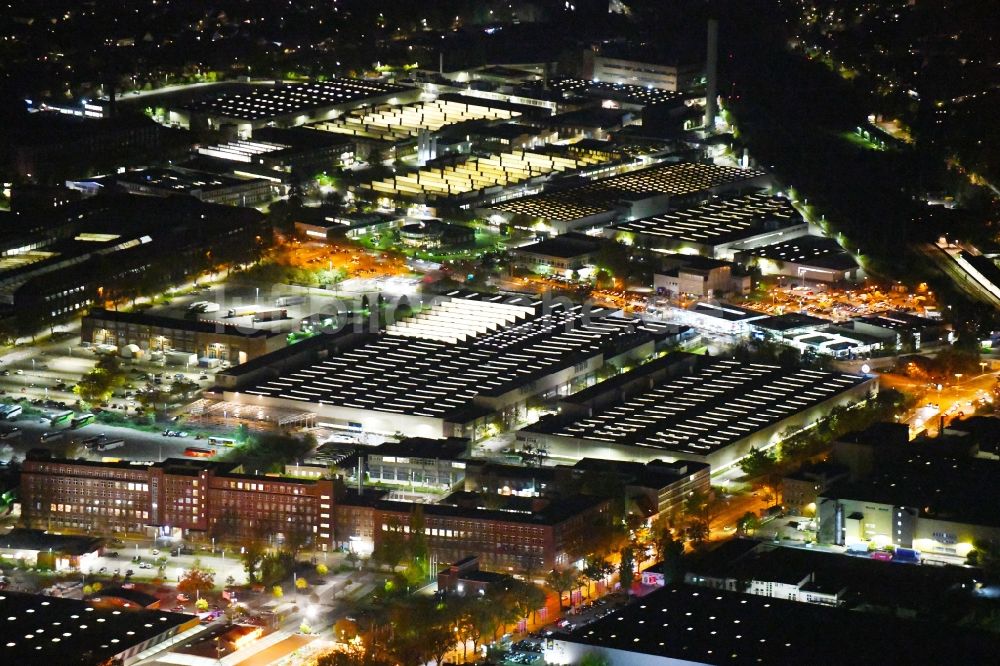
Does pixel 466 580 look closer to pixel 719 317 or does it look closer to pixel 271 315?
pixel 271 315

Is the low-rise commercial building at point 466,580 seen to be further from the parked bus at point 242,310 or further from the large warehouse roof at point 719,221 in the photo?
the large warehouse roof at point 719,221

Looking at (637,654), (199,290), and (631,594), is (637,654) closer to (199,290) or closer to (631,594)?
(631,594)

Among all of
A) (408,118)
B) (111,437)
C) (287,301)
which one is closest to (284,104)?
(408,118)

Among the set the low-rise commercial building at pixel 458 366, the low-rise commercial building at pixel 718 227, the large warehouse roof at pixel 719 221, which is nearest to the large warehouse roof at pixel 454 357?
the low-rise commercial building at pixel 458 366

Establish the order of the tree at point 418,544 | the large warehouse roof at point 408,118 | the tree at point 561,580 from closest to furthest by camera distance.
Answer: the tree at point 561,580
the tree at point 418,544
the large warehouse roof at point 408,118

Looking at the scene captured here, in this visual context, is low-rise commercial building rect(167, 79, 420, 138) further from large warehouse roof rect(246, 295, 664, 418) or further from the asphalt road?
the asphalt road
